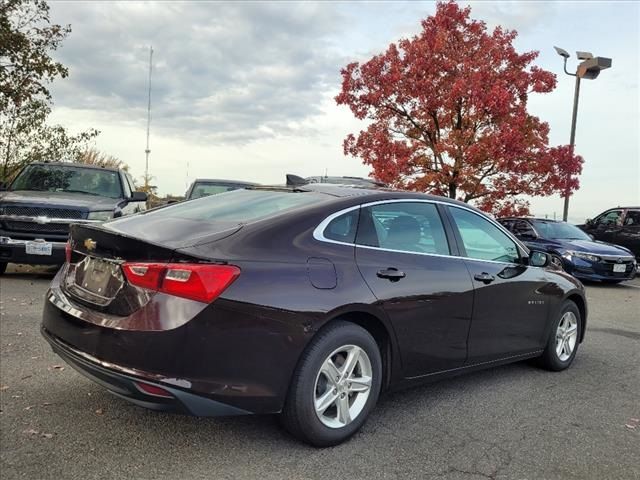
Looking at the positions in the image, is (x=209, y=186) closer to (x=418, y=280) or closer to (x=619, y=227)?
(x=418, y=280)

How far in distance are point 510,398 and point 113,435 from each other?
277cm

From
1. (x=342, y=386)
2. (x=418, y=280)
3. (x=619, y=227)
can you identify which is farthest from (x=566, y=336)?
(x=619, y=227)

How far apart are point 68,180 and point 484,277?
25.9 feet

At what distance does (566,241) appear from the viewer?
40.2 ft

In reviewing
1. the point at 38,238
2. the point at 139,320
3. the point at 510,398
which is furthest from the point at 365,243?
the point at 38,238

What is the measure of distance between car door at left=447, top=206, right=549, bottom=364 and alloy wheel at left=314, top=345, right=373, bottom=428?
1.06 m

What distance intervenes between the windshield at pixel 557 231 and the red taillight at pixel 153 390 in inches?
446

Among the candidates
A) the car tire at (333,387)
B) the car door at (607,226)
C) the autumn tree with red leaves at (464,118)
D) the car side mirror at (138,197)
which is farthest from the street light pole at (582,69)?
the car tire at (333,387)

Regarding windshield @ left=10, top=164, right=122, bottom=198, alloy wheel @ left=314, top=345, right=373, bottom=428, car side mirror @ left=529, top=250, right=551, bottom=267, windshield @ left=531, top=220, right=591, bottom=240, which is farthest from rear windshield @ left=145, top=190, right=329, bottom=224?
windshield @ left=531, top=220, right=591, bottom=240

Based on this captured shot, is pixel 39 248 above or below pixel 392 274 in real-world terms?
below

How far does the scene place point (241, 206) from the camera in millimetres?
3789

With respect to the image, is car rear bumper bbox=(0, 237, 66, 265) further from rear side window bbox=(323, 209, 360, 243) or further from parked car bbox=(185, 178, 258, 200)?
rear side window bbox=(323, 209, 360, 243)

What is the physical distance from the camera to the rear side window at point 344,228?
345 cm

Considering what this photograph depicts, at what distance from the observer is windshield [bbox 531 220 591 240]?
12711 millimetres
